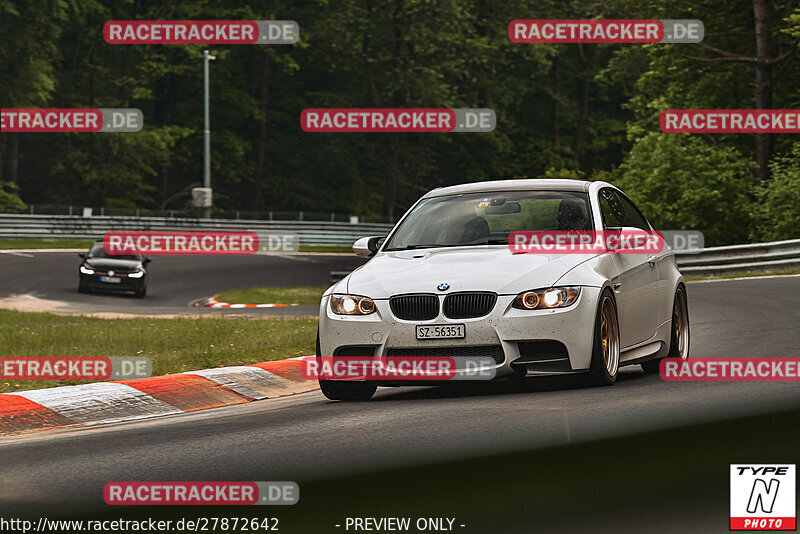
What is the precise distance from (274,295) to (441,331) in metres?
24.1

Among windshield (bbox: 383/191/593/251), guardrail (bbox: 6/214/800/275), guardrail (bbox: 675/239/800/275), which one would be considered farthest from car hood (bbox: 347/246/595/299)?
guardrail (bbox: 6/214/800/275)

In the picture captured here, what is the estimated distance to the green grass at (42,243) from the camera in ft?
159

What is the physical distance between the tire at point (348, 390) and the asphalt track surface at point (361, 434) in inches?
4.8

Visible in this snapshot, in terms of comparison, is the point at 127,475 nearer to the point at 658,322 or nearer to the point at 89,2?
the point at 658,322

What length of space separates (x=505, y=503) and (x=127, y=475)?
8.43ft

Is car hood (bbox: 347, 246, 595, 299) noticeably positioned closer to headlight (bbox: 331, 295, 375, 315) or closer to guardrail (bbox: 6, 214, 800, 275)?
headlight (bbox: 331, 295, 375, 315)

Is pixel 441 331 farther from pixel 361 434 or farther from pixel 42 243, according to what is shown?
pixel 42 243

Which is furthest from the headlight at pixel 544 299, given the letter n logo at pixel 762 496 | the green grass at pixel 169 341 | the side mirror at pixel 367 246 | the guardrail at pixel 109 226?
the guardrail at pixel 109 226

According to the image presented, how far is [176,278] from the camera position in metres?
38.3

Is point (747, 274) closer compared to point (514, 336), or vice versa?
point (514, 336)

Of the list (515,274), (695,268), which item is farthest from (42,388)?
(695,268)

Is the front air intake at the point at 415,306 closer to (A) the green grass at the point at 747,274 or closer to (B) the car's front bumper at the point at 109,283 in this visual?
(A) the green grass at the point at 747,274

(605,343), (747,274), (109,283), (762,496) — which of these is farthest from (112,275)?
(762,496)

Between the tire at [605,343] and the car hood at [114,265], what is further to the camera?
the car hood at [114,265]
